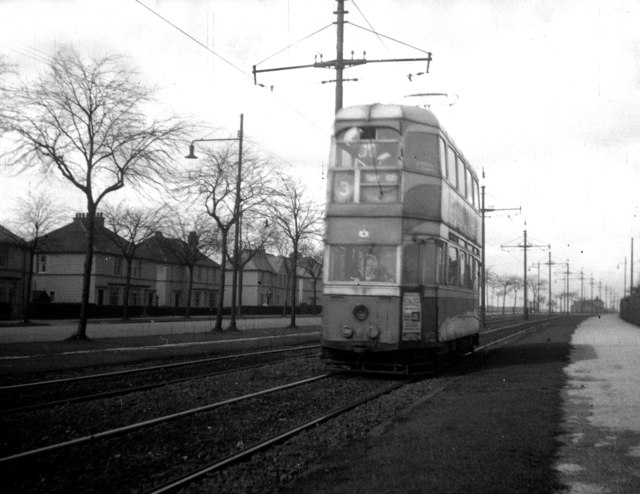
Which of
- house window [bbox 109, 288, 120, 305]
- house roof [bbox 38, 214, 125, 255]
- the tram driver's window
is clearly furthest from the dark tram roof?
house window [bbox 109, 288, 120, 305]

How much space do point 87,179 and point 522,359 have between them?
49.2ft

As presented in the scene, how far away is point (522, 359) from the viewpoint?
61.4 ft

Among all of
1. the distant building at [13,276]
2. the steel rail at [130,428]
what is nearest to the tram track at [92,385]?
the steel rail at [130,428]

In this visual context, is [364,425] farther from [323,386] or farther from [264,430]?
[323,386]

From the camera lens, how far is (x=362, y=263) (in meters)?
14.1

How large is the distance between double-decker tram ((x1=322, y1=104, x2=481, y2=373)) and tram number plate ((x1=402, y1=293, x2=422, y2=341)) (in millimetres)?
20

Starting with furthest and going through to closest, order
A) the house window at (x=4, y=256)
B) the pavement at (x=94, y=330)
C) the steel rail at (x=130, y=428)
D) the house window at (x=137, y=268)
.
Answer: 1. the house window at (x=137, y=268)
2. the house window at (x=4, y=256)
3. the pavement at (x=94, y=330)
4. the steel rail at (x=130, y=428)

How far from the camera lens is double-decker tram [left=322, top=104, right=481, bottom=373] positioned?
45.4ft

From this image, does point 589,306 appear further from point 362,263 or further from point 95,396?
point 95,396

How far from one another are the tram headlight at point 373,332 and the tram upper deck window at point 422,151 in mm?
3390

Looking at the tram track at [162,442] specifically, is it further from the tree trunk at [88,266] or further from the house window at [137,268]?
the house window at [137,268]

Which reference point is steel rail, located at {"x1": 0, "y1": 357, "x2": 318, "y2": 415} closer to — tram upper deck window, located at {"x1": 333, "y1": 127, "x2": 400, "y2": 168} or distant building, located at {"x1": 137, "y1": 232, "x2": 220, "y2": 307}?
tram upper deck window, located at {"x1": 333, "y1": 127, "x2": 400, "y2": 168}

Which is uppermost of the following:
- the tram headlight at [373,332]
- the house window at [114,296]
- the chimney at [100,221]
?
the chimney at [100,221]

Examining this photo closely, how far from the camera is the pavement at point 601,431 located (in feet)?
20.0
